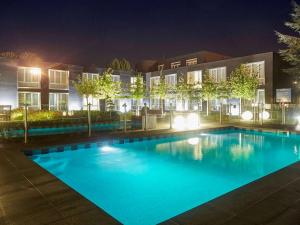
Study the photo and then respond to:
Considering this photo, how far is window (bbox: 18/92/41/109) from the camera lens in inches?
969

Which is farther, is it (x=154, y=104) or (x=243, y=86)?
(x=154, y=104)

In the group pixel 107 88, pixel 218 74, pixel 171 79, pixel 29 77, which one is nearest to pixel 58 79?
pixel 29 77

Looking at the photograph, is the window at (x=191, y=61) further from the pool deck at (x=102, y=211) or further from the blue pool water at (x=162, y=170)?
the pool deck at (x=102, y=211)

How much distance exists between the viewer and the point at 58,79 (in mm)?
26969

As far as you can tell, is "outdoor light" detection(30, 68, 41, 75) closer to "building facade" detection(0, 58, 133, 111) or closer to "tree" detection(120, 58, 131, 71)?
"building facade" detection(0, 58, 133, 111)

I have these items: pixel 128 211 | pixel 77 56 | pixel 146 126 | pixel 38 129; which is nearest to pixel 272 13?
pixel 77 56

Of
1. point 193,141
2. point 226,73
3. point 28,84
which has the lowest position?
point 193,141

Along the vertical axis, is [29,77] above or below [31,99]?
above

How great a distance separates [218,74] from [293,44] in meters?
7.30

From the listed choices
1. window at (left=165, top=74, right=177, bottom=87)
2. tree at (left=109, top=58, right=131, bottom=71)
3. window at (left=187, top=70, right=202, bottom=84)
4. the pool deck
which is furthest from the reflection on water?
tree at (left=109, top=58, right=131, bottom=71)

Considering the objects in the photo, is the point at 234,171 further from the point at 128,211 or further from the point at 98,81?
the point at 98,81

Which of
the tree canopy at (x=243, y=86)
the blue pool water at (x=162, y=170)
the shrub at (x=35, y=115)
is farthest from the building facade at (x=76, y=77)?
the blue pool water at (x=162, y=170)

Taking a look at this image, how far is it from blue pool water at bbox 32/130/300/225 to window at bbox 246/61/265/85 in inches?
478

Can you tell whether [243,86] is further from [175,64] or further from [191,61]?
[175,64]
